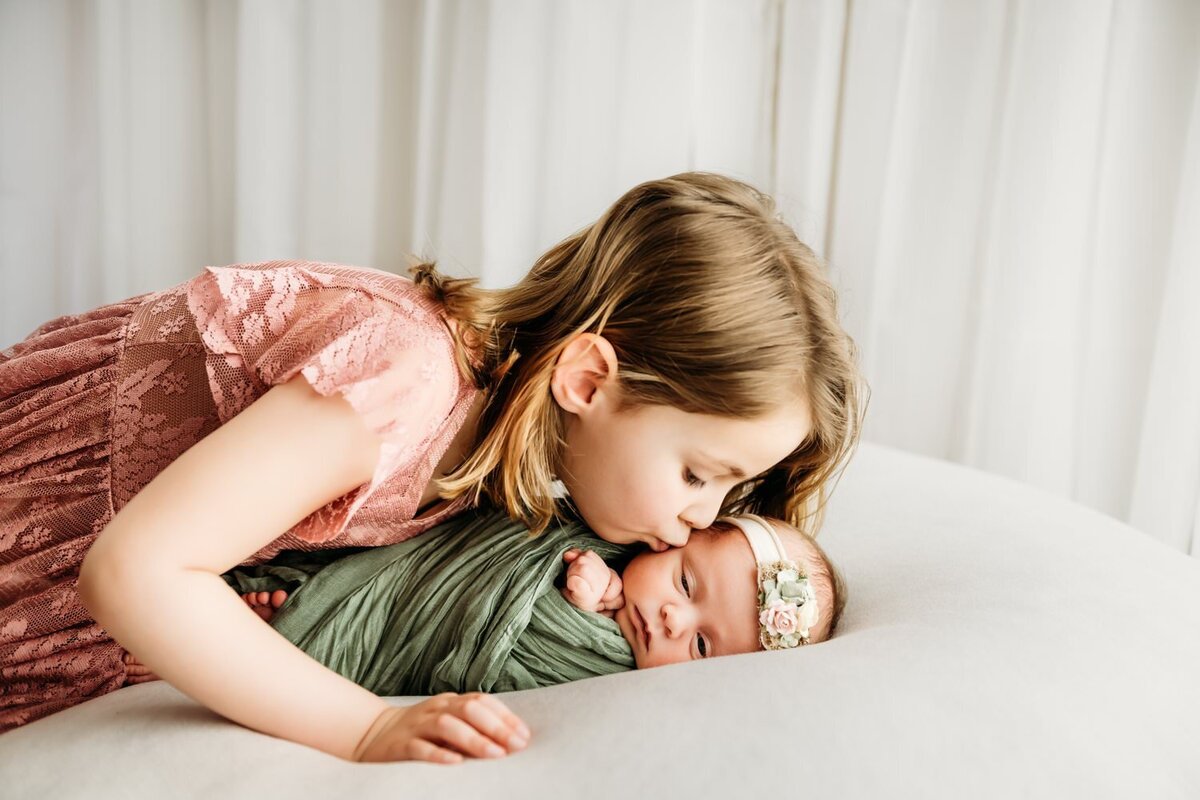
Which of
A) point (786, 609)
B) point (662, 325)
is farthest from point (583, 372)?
point (786, 609)

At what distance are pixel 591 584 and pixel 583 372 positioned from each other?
Answer: 222 mm

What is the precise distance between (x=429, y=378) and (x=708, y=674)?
A: 0.36m

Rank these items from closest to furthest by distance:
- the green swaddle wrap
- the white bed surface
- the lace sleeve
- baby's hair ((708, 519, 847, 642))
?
the white bed surface
the lace sleeve
the green swaddle wrap
baby's hair ((708, 519, 847, 642))

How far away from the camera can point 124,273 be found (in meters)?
2.07

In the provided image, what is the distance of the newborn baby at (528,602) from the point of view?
39.9 inches

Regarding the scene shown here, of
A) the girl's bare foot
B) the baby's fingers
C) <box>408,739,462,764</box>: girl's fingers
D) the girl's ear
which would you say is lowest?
the girl's bare foot

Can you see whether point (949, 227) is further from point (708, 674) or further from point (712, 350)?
point (708, 674)

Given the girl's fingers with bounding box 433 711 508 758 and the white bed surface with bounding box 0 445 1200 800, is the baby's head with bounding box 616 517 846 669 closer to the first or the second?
the white bed surface with bounding box 0 445 1200 800

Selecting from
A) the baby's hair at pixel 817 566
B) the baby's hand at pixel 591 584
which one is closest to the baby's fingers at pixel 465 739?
the baby's hand at pixel 591 584

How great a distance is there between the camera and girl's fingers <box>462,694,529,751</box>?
0.80m

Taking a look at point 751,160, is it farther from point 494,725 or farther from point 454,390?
point 494,725

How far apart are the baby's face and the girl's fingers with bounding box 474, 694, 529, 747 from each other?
10.7 inches

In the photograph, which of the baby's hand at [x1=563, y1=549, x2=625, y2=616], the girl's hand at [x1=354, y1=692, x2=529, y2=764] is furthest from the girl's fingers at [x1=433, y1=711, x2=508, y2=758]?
the baby's hand at [x1=563, y1=549, x2=625, y2=616]

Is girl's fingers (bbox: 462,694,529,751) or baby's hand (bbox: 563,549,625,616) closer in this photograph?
girl's fingers (bbox: 462,694,529,751)
